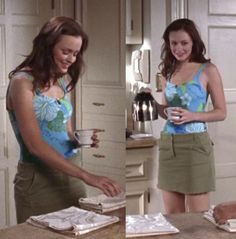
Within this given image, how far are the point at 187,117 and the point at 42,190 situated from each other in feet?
0.86

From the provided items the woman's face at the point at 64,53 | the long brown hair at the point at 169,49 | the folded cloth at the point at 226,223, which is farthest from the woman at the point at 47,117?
the folded cloth at the point at 226,223

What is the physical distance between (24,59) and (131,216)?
295mm

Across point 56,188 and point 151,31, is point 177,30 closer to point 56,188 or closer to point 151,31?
point 151,31

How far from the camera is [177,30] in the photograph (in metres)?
0.72

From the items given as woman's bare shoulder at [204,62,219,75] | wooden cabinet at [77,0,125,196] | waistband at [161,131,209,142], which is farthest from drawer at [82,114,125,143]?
woman's bare shoulder at [204,62,219,75]

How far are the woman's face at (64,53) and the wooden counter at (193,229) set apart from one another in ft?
1.05

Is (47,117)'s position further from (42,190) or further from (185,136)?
(185,136)

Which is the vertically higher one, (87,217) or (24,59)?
(24,59)

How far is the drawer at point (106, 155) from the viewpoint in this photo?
61 centimetres

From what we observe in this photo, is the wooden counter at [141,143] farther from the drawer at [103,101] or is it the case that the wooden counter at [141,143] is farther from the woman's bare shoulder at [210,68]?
the woman's bare shoulder at [210,68]

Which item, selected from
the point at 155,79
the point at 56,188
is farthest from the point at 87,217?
the point at 155,79

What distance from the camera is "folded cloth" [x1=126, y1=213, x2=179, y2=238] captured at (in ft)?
2.46

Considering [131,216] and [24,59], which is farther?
[131,216]

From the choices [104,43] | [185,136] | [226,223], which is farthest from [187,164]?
[104,43]
